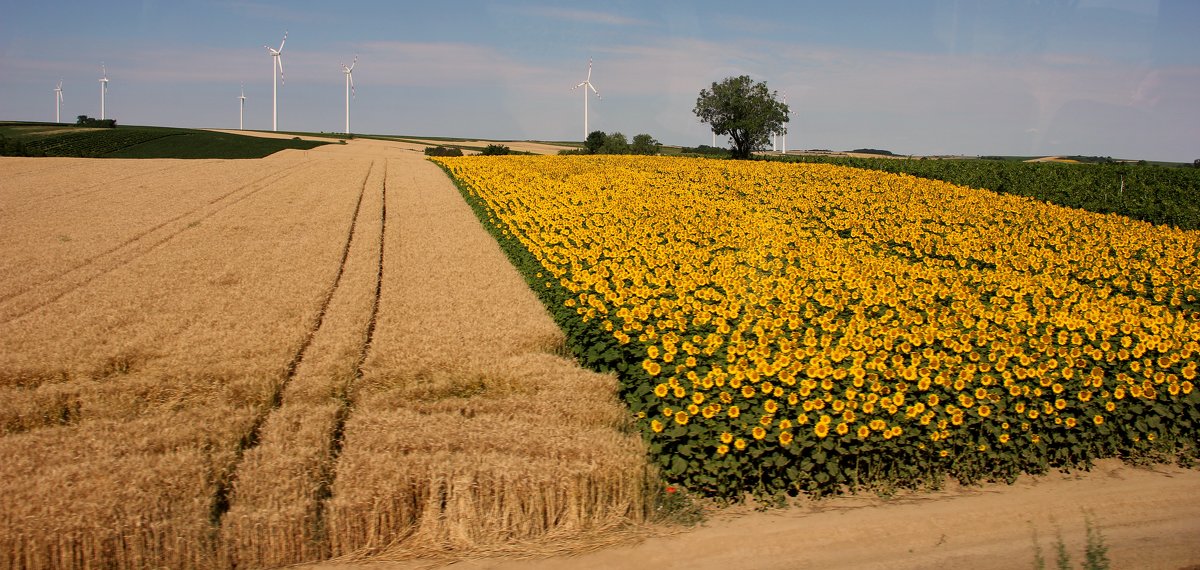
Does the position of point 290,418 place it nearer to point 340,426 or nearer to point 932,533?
point 340,426

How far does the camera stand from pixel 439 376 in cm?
1038

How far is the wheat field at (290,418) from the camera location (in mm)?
A: 6711

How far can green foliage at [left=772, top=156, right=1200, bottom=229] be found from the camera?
28141 millimetres

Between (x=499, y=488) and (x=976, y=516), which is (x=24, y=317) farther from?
(x=976, y=516)

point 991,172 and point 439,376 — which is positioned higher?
point 991,172

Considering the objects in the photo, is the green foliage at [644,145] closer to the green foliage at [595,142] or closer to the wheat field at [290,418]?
the green foliage at [595,142]

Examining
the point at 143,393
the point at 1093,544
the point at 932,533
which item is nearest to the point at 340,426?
the point at 143,393

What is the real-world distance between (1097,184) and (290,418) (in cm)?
3570

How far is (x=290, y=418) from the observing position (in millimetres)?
8789

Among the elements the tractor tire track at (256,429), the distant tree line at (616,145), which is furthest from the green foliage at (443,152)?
the tractor tire track at (256,429)

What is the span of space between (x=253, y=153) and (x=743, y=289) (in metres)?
72.8

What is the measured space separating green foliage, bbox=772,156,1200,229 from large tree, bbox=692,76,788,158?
4637 cm

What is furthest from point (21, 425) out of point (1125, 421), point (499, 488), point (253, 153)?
point (253, 153)

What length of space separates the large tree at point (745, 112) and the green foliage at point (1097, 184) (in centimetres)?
4637
